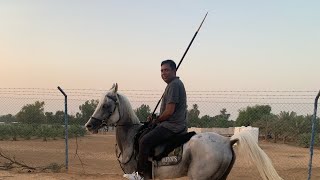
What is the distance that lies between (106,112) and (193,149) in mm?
1538

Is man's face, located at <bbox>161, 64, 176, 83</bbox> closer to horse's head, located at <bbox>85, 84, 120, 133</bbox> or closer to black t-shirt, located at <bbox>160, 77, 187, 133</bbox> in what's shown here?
black t-shirt, located at <bbox>160, 77, 187, 133</bbox>

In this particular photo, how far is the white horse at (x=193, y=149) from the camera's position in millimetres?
5543

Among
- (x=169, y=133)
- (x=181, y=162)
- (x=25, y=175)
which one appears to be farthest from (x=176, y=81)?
(x=25, y=175)

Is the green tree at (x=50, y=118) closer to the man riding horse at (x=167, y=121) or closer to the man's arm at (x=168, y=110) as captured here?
the man riding horse at (x=167, y=121)

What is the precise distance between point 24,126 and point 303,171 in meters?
27.4

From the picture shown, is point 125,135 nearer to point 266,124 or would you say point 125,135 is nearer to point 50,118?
point 50,118

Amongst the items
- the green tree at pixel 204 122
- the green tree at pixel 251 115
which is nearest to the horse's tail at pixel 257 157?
the green tree at pixel 204 122

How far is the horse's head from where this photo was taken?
618cm

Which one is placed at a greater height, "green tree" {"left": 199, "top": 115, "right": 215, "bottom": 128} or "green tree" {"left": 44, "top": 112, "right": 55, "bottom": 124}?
"green tree" {"left": 44, "top": 112, "right": 55, "bottom": 124}

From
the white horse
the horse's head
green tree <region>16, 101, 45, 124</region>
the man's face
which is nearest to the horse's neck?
the white horse

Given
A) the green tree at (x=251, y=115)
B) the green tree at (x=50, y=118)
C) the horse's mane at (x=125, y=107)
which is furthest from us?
the green tree at (x=251, y=115)

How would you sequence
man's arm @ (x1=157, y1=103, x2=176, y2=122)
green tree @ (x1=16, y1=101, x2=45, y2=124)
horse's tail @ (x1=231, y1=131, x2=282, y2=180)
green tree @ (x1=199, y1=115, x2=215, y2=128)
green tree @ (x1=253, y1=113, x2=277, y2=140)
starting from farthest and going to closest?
green tree @ (x1=253, y1=113, x2=277, y2=140)
green tree @ (x1=199, y1=115, x2=215, y2=128)
green tree @ (x1=16, y1=101, x2=45, y2=124)
man's arm @ (x1=157, y1=103, x2=176, y2=122)
horse's tail @ (x1=231, y1=131, x2=282, y2=180)

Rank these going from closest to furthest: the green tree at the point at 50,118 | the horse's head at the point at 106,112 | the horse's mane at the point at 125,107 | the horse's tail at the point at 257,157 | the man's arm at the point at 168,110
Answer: the horse's tail at the point at 257,157
the man's arm at the point at 168,110
the horse's head at the point at 106,112
the horse's mane at the point at 125,107
the green tree at the point at 50,118

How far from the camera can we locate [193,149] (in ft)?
18.7
